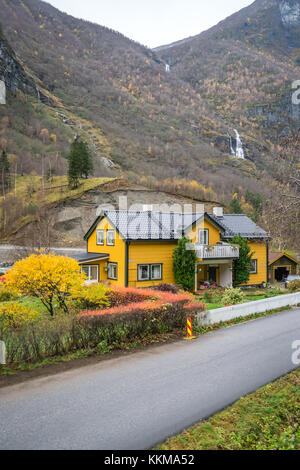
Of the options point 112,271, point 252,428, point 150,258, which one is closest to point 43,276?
point 252,428

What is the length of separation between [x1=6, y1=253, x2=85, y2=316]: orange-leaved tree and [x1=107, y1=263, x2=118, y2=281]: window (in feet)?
40.0

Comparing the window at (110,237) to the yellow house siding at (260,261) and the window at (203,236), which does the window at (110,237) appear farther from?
the yellow house siding at (260,261)

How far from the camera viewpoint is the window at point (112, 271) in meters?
25.2

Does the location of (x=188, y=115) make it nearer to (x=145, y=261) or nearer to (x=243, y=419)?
(x=145, y=261)

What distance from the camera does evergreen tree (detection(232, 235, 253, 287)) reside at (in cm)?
2744

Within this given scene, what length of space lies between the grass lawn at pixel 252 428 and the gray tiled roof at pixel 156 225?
1744 centimetres

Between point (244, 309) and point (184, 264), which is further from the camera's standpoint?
point (184, 264)

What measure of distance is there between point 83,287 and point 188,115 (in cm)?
18147

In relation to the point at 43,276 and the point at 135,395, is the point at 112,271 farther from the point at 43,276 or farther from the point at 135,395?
the point at 135,395

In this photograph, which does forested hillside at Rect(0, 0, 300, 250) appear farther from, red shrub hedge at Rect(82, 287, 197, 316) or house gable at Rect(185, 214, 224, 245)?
red shrub hedge at Rect(82, 287, 197, 316)

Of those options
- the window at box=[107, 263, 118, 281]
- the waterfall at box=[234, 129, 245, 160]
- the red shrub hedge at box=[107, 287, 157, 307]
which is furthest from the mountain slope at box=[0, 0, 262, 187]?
the red shrub hedge at box=[107, 287, 157, 307]

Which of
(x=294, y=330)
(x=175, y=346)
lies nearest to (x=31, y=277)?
(x=175, y=346)

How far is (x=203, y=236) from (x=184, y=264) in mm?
3610

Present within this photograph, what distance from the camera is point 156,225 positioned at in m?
26.5
